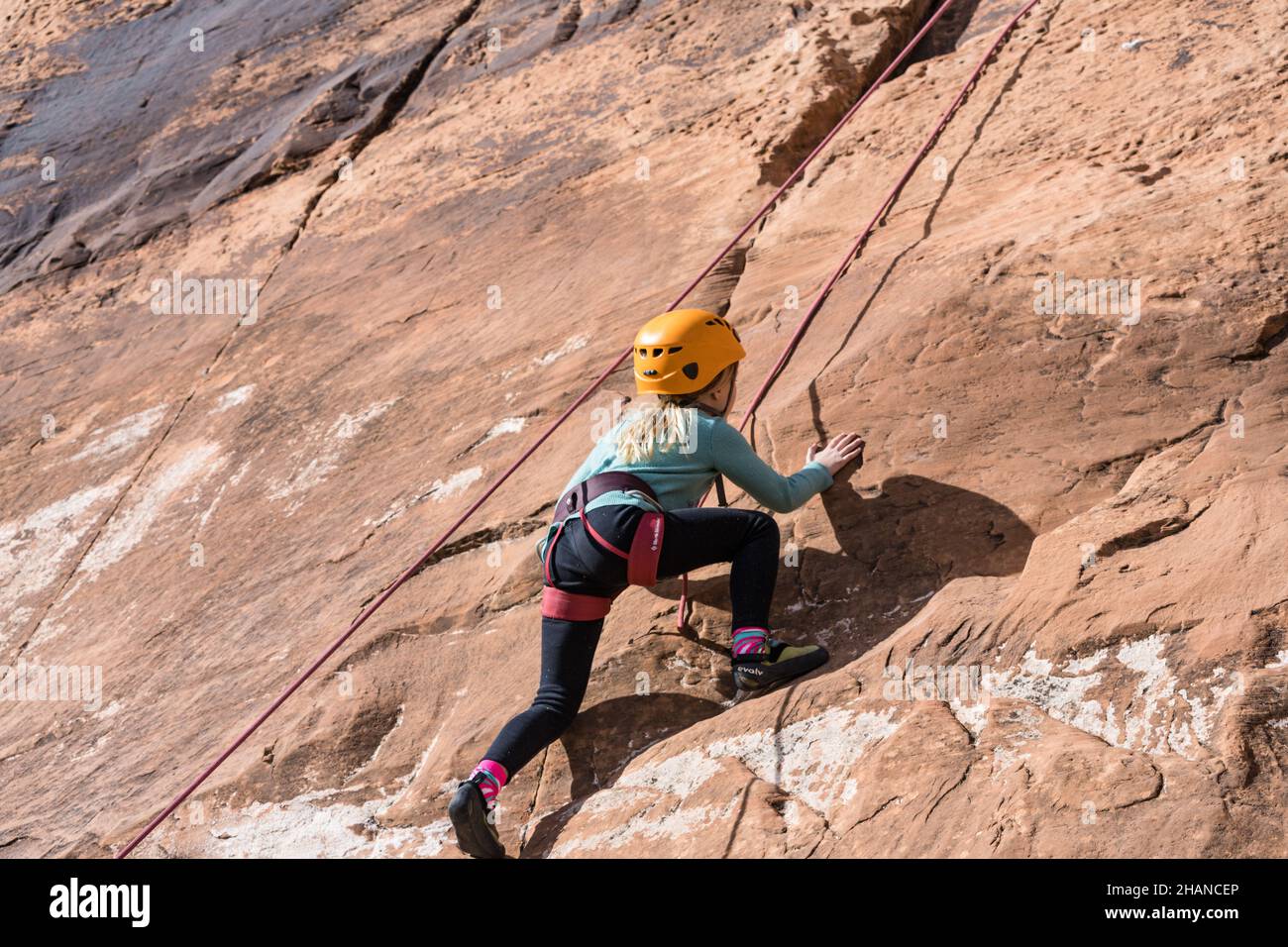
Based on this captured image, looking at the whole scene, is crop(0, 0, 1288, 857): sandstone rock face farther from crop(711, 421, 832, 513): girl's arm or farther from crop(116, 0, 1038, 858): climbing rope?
crop(711, 421, 832, 513): girl's arm

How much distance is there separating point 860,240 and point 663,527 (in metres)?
1.98

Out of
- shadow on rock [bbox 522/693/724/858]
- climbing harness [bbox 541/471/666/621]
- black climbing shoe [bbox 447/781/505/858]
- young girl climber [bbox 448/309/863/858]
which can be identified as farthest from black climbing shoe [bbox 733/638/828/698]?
black climbing shoe [bbox 447/781/505/858]

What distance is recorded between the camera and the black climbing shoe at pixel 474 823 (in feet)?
11.5

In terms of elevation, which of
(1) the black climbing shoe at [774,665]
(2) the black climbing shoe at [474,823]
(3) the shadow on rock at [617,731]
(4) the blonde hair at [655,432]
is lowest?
(3) the shadow on rock at [617,731]

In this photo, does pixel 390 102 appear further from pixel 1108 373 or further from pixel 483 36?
pixel 1108 373

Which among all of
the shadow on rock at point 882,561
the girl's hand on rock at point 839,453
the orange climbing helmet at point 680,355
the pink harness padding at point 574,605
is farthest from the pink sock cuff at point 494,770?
the girl's hand on rock at point 839,453

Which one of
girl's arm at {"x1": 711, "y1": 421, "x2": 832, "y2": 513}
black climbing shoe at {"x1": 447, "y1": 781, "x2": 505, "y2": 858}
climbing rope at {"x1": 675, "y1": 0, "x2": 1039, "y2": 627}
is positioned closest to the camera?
black climbing shoe at {"x1": 447, "y1": 781, "x2": 505, "y2": 858}

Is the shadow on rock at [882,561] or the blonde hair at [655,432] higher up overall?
the blonde hair at [655,432]

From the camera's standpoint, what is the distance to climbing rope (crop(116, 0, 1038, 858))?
4.25m

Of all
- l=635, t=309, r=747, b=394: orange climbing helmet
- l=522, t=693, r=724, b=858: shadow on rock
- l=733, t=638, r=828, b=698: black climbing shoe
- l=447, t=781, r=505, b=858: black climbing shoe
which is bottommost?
l=522, t=693, r=724, b=858: shadow on rock

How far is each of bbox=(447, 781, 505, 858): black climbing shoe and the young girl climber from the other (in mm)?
87

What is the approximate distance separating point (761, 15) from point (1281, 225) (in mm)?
3549

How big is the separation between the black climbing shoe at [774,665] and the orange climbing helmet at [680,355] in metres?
0.89

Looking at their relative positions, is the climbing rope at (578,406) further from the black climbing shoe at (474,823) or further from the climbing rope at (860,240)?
the black climbing shoe at (474,823)
